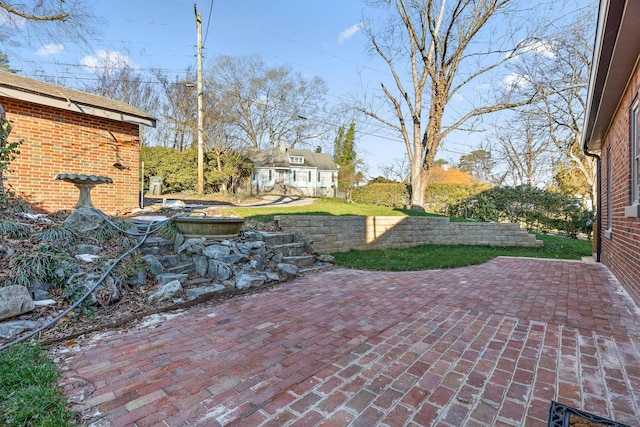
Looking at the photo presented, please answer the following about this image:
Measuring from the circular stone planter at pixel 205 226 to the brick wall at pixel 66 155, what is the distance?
3050 mm

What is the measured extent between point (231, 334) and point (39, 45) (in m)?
8.61

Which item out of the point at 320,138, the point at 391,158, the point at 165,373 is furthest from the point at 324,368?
the point at 320,138

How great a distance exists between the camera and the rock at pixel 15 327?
2461 millimetres

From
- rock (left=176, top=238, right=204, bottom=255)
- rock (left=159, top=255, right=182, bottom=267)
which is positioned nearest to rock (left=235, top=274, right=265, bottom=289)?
rock (left=176, top=238, right=204, bottom=255)

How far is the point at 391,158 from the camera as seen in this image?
71.9 ft

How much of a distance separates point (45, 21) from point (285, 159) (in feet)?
69.5

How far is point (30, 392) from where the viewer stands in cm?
173

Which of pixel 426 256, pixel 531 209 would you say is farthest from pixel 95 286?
pixel 531 209

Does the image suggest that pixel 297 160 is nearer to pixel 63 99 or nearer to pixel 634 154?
pixel 63 99

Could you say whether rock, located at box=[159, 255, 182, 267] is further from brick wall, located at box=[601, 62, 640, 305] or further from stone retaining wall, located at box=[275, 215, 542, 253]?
brick wall, located at box=[601, 62, 640, 305]

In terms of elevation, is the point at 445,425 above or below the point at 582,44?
below

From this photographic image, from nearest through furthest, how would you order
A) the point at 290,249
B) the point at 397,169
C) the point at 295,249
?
the point at 290,249 → the point at 295,249 → the point at 397,169

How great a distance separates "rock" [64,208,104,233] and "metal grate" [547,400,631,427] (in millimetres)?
4989

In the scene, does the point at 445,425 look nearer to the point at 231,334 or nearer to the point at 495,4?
the point at 231,334
